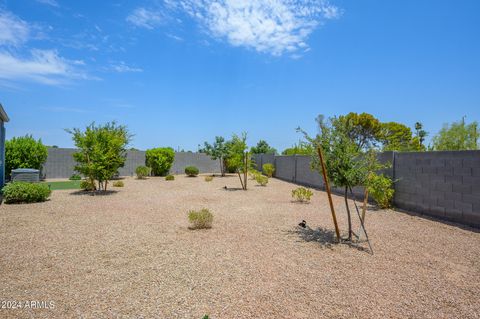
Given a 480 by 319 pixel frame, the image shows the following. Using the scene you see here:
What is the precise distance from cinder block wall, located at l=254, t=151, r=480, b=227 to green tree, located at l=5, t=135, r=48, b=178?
21.0 metres

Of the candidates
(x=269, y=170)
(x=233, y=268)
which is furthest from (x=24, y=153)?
(x=233, y=268)

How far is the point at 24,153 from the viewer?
18906 mm

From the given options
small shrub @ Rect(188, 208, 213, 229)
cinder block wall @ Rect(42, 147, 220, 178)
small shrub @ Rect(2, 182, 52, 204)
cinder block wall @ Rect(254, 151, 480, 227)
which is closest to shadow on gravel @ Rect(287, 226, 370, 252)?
small shrub @ Rect(188, 208, 213, 229)

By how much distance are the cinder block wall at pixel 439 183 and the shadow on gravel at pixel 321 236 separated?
240 cm

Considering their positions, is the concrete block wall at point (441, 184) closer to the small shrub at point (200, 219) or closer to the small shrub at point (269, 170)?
the small shrub at point (200, 219)

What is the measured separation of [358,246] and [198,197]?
8.53 meters

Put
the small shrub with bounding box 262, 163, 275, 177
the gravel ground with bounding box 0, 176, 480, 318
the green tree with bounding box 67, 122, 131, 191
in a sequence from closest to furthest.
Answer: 1. the gravel ground with bounding box 0, 176, 480, 318
2. the green tree with bounding box 67, 122, 131, 191
3. the small shrub with bounding box 262, 163, 275, 177

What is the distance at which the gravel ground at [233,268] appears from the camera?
11.7 feet

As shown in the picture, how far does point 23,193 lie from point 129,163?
14979 mm

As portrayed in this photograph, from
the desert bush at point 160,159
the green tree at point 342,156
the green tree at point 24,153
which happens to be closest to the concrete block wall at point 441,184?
the green tree at point 342,156

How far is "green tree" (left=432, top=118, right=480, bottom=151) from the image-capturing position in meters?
21.0

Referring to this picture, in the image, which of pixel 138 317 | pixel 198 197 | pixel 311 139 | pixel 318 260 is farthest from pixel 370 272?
pixel 198 197

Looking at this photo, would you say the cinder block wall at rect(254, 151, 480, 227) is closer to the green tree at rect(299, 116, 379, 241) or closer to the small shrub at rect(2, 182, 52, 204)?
the green tree at rect(299, 116, 379, 241)

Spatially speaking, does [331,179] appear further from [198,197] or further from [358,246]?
[198,197]
